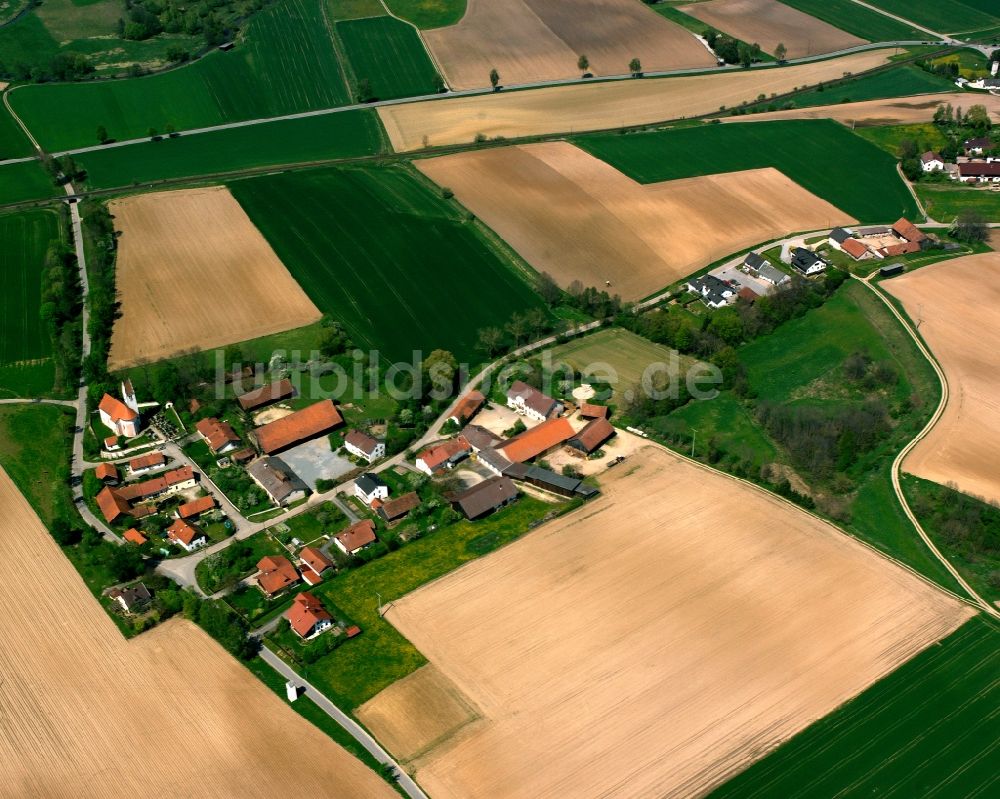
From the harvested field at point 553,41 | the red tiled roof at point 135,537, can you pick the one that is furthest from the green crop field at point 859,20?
the red tiled roof at point 135,537

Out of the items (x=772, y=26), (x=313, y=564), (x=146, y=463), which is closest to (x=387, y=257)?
(x=146, y=463)

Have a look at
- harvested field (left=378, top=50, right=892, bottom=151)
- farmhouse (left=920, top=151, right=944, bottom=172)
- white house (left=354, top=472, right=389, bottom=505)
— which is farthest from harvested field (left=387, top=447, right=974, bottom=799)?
harvested field (left=378, top=50, right=892, bottom=151)

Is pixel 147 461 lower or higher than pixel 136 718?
higher

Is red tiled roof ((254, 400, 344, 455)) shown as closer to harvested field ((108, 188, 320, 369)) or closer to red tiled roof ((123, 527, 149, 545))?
red tiled roof ((123, 527, 149, 545))

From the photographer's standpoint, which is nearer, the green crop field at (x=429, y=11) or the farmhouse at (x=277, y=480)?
the farmhouse at (x=277, y=480)

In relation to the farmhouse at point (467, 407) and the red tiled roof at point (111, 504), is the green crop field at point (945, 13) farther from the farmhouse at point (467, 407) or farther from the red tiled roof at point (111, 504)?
the red tiled roof at point (111, 504)

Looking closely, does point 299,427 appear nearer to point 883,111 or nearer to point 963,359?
point 963,359
